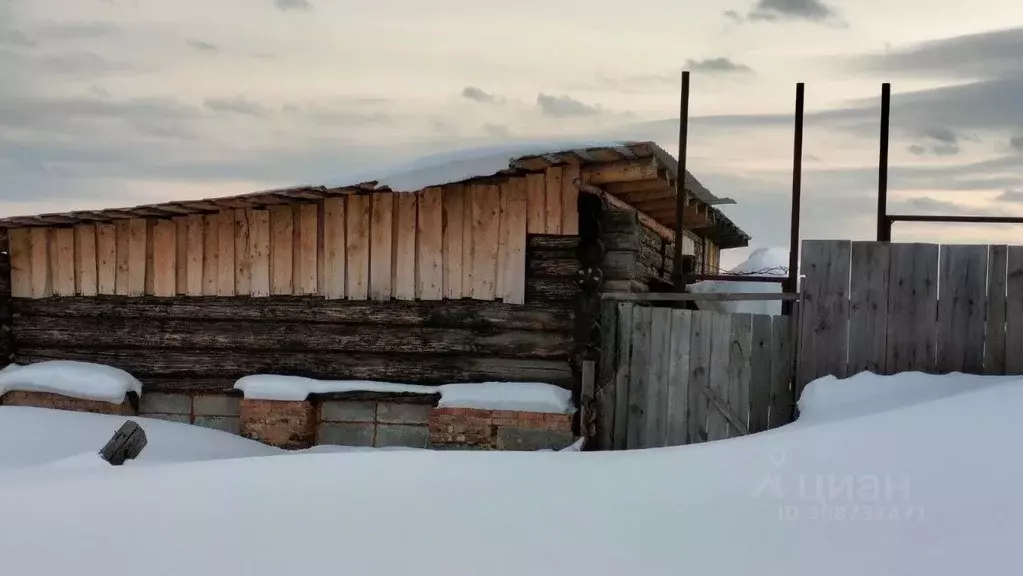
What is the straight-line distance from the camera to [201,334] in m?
10.4

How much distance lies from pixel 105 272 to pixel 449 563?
8.51 meters

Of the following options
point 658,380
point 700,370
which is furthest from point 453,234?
point 700,370

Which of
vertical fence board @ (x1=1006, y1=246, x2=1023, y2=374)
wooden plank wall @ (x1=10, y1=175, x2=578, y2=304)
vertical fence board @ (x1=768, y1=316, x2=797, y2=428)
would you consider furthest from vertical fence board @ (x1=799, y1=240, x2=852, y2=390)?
wooden plank wall @ (x1=10, y1=175, x2=578, y2=304)

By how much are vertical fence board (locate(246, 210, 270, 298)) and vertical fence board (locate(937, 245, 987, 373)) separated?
281 inches

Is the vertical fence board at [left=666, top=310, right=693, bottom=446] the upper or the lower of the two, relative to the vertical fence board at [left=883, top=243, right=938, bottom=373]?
lower

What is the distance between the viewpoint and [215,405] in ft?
34.0

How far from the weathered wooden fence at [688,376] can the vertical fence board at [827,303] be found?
0.36m

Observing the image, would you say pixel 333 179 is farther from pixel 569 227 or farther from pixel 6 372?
pixel 6 372

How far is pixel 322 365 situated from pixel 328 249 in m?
1.36

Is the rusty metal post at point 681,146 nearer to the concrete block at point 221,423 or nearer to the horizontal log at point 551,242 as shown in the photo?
the horizontal log at point 551,242

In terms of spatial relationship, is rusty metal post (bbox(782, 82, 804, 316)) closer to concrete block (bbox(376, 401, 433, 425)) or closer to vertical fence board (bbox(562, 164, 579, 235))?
vertical fence board (bbox(562, 164, 579, 235))

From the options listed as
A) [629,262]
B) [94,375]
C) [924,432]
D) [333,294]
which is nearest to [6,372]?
[94,375]

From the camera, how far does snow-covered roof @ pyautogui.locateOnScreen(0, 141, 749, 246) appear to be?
858cm
